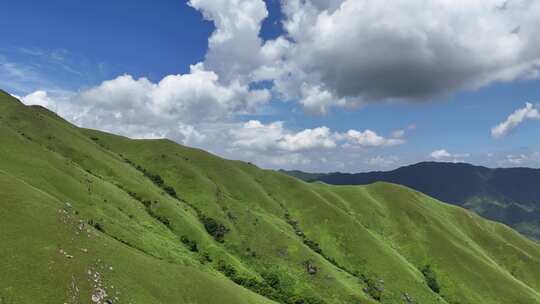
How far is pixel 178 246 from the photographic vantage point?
344ft

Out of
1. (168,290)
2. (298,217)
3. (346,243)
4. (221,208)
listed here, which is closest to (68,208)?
(168,290)

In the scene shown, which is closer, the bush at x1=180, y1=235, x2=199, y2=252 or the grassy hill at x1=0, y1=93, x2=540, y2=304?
the grassy hill at x1=0, y1=93, x2=540, y2=304

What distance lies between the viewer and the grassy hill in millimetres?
55062

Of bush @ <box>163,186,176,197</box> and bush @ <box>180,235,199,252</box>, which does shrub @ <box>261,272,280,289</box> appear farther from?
bush @ <box>163,186,176,197</box>

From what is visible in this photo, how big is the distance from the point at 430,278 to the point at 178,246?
10942cm

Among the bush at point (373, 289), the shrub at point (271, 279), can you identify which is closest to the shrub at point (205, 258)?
the shrub at point (271, 279)

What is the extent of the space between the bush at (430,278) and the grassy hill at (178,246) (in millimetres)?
582

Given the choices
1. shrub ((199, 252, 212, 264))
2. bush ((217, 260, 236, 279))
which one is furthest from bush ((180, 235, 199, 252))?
bush ((217, 260, 236, 279))

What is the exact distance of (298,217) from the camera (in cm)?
19388

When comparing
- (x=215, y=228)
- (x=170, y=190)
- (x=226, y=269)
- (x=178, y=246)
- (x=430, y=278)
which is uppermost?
(x=170, y=190)

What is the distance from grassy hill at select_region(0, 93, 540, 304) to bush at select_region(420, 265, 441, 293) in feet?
1.91

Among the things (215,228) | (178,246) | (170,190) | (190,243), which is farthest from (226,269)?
(170,190)

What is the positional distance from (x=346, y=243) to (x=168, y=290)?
118 m

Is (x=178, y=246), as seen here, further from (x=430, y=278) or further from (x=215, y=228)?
(x=430, y=278)
